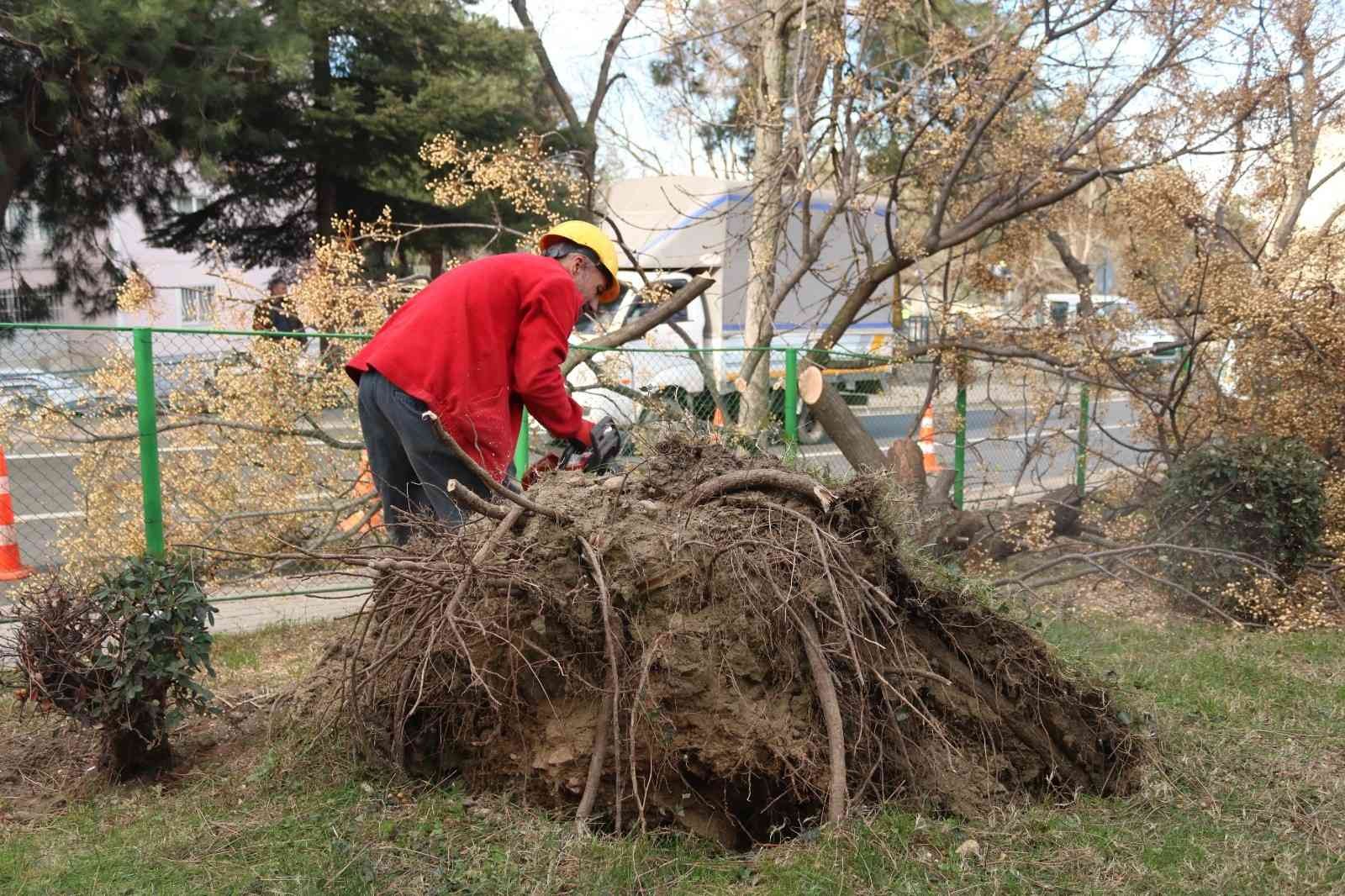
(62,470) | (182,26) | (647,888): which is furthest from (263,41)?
(647,888)

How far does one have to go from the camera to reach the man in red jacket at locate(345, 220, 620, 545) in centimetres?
428

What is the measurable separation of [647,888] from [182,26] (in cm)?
1366

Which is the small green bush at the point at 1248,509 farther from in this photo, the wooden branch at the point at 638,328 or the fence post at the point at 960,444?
the wooden branch at the point at 638,328

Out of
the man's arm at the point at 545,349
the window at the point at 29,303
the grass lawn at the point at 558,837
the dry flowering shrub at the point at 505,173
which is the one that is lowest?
the grass lawn at the point at 558,837

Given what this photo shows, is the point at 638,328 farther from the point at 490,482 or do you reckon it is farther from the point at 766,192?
the point at 490,482

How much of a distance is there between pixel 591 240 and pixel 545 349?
56 cm

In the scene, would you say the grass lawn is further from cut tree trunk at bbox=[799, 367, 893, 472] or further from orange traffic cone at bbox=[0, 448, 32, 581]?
cut tree trunk at bbox=[799, 367, 893, 472]

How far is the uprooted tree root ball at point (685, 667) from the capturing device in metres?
3.44

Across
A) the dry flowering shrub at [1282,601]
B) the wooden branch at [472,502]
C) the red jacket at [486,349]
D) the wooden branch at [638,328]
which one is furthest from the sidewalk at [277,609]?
the dry flowering shrub at [1282,601]

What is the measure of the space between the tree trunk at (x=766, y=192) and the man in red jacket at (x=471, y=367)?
4267mm

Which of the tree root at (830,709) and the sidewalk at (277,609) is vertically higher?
the tree root at (830,709)

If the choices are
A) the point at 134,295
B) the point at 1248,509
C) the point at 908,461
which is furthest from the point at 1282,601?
the point at 134,295

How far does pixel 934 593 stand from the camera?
3871 mm

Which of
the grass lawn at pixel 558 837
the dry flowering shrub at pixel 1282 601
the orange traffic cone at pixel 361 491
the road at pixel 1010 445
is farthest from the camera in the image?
the road at pixel 1010 445
